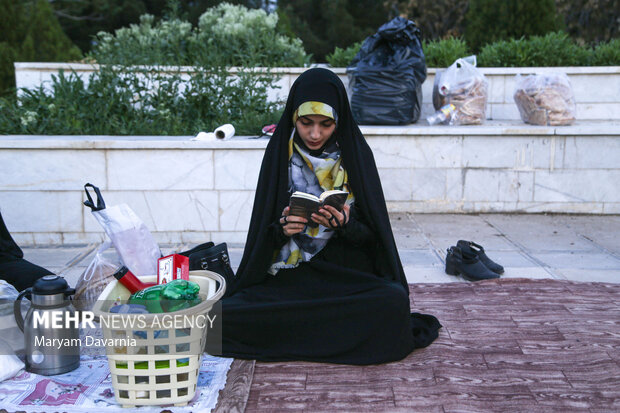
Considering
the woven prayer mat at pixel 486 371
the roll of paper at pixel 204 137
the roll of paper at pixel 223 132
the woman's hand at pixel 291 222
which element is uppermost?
the roll of paper at pixel 223 132

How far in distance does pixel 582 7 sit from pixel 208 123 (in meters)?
11.6

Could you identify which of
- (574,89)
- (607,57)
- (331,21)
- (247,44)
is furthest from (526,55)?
(331,21)

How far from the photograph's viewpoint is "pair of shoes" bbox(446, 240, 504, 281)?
13.9ft

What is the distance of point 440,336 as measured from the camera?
10.6ft

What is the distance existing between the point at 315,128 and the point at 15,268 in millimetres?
1901

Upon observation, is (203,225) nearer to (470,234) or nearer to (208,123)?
(208,123)

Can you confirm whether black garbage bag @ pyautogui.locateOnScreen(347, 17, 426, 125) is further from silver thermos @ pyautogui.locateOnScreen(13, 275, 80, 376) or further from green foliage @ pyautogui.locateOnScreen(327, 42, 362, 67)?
silver thermos @ pyautogui.locateOnScreen(13, 275, 80, 376)

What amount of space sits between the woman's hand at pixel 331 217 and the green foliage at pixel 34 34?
31.4 ft

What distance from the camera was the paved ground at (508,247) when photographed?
14.6 feet

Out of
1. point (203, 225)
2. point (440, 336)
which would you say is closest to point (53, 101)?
point (203, 225)

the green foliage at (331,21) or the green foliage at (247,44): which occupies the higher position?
the green foliage at (331,21)

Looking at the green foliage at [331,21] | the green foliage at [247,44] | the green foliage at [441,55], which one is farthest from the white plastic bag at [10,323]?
the green foliage at [331,21]

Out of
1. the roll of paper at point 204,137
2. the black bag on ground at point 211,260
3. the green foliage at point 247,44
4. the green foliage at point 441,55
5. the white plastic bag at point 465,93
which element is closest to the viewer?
the black bag on ground at point 211,260

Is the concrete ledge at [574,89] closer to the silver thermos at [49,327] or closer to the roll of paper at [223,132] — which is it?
the roll of paper at [223,132]
